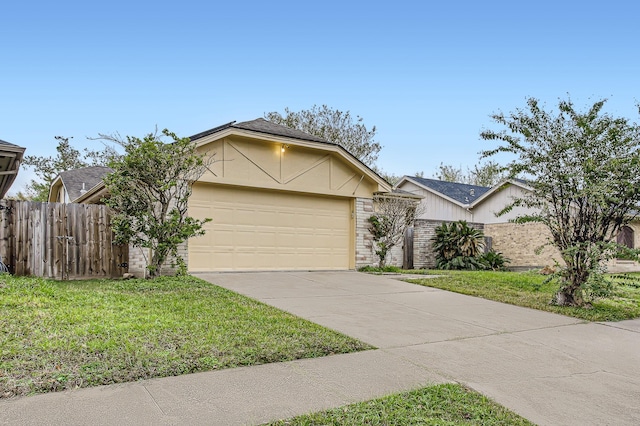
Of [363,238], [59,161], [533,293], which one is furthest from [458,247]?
[59,161]

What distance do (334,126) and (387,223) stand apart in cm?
1687

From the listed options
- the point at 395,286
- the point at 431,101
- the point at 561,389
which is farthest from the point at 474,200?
the point at 561,389

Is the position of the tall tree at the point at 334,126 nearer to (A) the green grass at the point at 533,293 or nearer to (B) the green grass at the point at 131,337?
(A) the green grass at the point at 533,293

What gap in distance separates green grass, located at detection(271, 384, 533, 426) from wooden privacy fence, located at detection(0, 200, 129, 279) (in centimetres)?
800

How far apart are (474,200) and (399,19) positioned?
Result: 12606 millimetres

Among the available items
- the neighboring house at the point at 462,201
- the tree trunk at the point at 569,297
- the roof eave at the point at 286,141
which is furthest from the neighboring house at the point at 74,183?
the tree trunk at the point at 569,297

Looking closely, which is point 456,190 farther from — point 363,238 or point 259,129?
point 259,129

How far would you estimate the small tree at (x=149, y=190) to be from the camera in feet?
27.3

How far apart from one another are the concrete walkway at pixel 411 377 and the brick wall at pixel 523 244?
10997mm

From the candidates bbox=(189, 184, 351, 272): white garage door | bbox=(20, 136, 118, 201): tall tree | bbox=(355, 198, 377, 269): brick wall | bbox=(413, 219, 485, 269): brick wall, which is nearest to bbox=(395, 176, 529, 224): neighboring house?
bbox=(413, 219, 485, 269): brick wall

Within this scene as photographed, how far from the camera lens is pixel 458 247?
579 inches

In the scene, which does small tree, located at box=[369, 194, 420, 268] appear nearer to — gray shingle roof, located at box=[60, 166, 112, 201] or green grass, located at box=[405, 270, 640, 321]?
green grass, located at box=[405, 270, 640, 321]

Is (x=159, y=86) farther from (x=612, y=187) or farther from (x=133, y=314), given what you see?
(x=612, y=187)

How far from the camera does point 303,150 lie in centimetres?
1181
